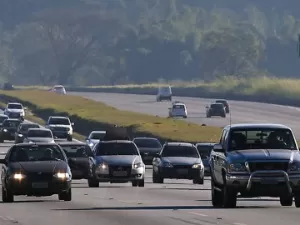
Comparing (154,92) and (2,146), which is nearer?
(2,146)

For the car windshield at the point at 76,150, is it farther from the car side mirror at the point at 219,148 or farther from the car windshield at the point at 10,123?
the car windshield at the point at 10,123

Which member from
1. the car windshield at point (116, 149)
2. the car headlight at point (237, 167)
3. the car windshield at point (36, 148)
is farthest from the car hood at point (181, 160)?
the car headlight at point (237, 167)

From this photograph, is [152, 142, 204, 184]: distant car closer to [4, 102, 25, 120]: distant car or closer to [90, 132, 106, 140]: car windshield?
[90, 132, 106, 140]: car windshield

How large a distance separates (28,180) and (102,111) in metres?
75.0

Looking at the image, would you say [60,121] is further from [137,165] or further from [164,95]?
[164,95]

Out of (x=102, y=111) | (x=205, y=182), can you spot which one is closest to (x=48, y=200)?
(x=205, y=182)

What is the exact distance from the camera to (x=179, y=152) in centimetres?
4562

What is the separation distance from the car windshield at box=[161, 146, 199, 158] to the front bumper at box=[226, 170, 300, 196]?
1853 cm

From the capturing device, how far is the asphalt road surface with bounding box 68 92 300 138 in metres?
101

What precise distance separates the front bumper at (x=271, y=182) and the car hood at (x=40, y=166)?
236 inches

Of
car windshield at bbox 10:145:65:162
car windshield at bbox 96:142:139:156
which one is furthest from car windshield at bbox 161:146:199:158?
car windshield at bbox 10:145:65:162

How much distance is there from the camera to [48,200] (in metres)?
32.6

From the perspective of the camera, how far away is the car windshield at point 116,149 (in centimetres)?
Answer: 4166

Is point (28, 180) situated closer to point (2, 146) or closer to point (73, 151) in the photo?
point (73, 151)
